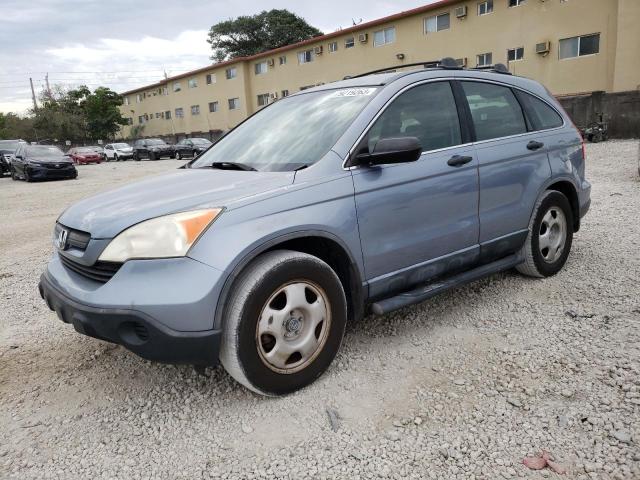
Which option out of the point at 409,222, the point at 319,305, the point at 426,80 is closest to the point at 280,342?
the point at 319,305

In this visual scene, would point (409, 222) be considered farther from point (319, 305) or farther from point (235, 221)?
point (235, 221)

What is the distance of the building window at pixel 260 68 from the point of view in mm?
38781

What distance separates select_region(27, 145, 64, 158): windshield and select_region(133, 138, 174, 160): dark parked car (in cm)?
1325

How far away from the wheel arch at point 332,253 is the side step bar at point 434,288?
146 millimetres

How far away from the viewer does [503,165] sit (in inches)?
144

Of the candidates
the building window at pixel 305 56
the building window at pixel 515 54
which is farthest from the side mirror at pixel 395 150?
the building window at pixel 305 56

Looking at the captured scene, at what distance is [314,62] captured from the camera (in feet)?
112

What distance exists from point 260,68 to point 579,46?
967 inches

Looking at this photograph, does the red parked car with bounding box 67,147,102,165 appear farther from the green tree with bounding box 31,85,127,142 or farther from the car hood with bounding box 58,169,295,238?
the car hood with bounding box 58,169,295,238

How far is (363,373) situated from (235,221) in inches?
48.0

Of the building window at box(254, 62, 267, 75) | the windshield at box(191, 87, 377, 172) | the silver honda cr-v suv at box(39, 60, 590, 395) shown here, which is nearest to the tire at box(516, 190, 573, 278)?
the silver honda cr-v suv at box(39, 60, 590, 395)

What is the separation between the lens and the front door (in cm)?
291

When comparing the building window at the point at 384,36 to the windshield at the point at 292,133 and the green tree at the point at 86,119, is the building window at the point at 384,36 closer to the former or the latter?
the windshield at the point at 292,133

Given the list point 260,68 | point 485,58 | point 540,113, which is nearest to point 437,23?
point 485,58
